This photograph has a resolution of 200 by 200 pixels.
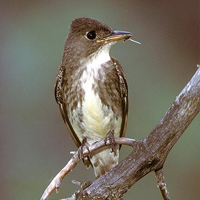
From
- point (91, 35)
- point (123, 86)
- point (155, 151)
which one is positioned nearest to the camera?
point (155, 151)

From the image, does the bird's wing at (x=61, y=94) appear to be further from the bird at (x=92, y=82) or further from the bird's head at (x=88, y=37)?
the bird's head at (x=88, y=37)

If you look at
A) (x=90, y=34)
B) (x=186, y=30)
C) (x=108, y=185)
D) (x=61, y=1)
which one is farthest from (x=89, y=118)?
(x=61, y=1)

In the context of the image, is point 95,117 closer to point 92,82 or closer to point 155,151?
point 92,82

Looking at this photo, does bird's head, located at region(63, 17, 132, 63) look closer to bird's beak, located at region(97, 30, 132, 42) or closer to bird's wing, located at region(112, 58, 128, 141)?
bird's beak, located at region(97, 30, 132, 42)

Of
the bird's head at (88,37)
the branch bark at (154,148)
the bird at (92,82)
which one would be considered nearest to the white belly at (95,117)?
the bird at (92,82)

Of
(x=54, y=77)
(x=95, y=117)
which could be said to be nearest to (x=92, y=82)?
(x=95, y=117)
